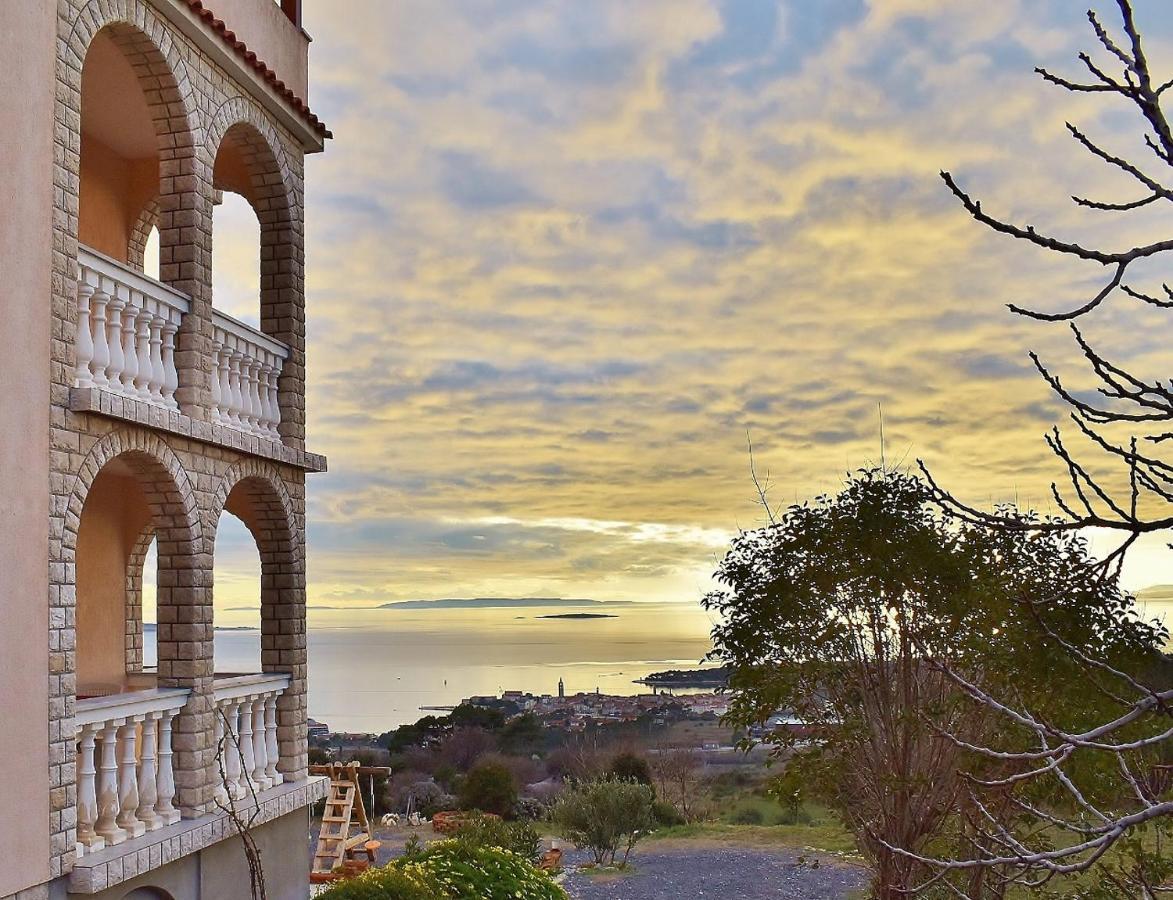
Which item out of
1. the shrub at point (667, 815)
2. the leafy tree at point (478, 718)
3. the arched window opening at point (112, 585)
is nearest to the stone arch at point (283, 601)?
the arched window opening at point (112, 585)

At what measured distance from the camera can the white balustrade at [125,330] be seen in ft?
22.8

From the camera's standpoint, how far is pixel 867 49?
12.4m

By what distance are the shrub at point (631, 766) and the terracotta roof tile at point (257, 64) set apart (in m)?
17.1

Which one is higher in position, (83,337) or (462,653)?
(83,337)

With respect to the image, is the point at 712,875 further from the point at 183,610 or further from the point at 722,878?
the point at 183,610

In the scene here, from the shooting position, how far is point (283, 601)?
983 cm

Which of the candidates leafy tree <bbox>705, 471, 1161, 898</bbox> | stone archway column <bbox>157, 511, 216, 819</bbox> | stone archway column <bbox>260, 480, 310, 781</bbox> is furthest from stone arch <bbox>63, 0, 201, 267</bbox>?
leafy tree <bbox>705, 471, 1161, 898</bbox>

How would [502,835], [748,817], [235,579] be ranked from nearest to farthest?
[502,835] < [235,579] < [748,817]

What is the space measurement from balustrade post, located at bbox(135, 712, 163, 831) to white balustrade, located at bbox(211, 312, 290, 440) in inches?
92.6

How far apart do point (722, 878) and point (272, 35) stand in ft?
38.8

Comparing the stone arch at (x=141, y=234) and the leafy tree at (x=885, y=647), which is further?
the stone arch at (x=141, y=234)

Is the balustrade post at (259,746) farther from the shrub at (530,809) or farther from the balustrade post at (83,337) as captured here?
the shrub at (530,809)

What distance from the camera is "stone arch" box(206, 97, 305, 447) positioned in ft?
32.0

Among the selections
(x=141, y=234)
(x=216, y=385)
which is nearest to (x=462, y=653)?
(x=141, y=234)
